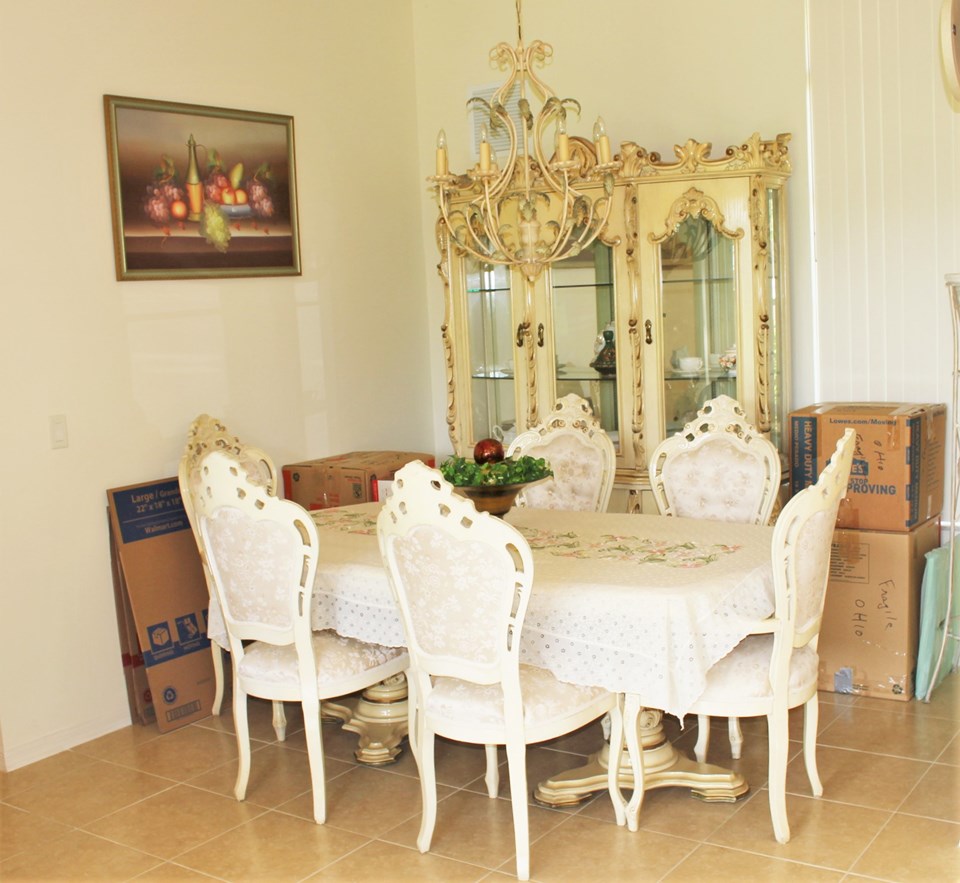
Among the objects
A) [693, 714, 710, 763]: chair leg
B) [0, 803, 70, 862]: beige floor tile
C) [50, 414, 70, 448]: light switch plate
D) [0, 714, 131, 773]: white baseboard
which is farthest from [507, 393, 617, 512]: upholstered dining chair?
[0, 803, 70, 862]: beige floor tile

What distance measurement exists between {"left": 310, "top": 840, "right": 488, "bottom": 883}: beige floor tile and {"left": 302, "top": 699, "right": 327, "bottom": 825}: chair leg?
0.75 feet

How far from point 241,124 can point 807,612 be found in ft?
9.56

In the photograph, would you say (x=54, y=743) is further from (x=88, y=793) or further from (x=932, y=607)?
(x=932, y=607)

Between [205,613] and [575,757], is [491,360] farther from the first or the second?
[575,757]

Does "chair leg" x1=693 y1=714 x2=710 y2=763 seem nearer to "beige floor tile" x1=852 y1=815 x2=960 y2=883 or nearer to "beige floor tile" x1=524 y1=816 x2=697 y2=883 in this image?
"beige floor tile" x1=524 y1=816 x2=697 y2=883

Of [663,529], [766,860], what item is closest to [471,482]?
[663,529]

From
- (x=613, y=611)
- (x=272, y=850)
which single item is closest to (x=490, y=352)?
(x=613, y=611)

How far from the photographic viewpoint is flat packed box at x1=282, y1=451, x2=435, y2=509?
459 centimetres

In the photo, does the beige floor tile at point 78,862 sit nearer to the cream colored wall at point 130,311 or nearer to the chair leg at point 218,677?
the cream colored wall at point 130,311

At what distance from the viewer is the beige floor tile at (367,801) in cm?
322

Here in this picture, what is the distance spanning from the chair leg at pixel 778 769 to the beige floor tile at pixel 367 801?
3.18 feet

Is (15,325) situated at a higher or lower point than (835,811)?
higher

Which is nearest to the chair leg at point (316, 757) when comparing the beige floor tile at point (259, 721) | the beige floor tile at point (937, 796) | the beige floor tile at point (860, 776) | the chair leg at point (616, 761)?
the beige floor tile at point (259, 721)

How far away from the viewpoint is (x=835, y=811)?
3.10 metres
